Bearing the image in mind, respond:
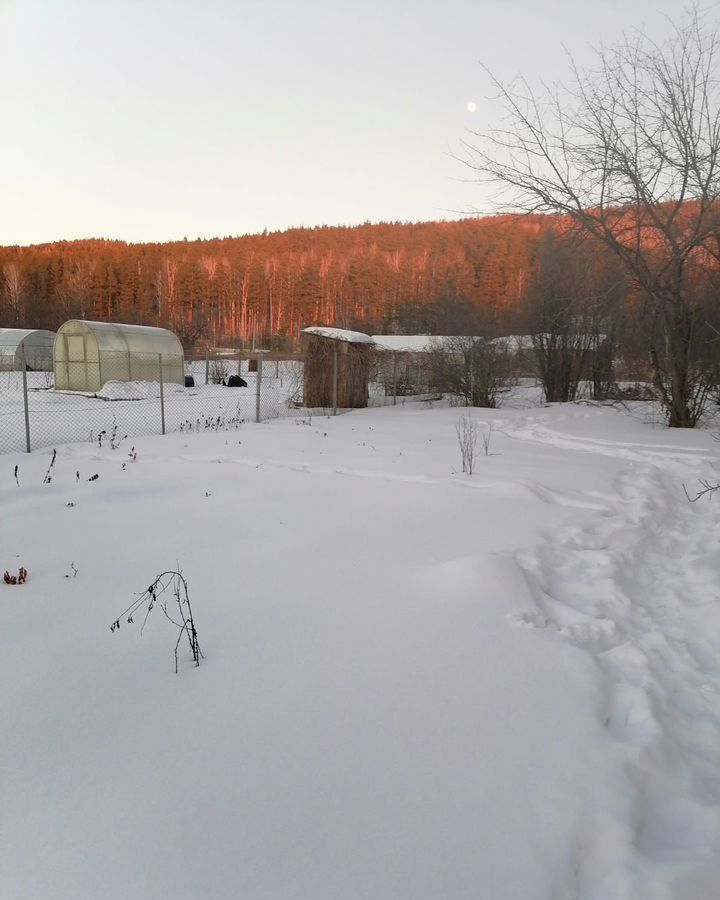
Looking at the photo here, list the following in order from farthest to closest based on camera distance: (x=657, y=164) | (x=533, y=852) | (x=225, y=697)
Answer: (x=657, y=164) → (x=225, y=697) → (x=533, y=852)

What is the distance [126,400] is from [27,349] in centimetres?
1097

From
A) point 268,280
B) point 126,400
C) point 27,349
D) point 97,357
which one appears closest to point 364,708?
point 126,400

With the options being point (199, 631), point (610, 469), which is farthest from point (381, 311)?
point (199, 631)

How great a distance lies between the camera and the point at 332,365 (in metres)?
15.0

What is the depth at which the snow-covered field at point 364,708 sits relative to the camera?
143cm

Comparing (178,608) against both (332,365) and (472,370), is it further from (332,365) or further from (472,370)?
(472,370)

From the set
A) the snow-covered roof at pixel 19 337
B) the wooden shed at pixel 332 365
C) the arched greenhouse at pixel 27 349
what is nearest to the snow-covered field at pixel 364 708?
the wooden shed at pixel 332 365

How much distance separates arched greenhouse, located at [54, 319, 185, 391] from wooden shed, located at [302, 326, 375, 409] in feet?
19.2

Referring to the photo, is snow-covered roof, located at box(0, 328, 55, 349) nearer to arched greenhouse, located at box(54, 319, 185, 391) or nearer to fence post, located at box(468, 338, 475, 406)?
arched greenhouse, located at box(54, 319, 185, 391)

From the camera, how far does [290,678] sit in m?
2.23

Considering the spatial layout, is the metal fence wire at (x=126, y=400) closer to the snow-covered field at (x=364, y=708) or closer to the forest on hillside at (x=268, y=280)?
the snow-covered field at (x=364, y=708)

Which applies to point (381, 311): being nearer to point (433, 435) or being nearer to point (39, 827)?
point (433, 435)

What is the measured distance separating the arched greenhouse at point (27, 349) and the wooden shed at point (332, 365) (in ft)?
50.9

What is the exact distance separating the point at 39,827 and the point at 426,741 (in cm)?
119
